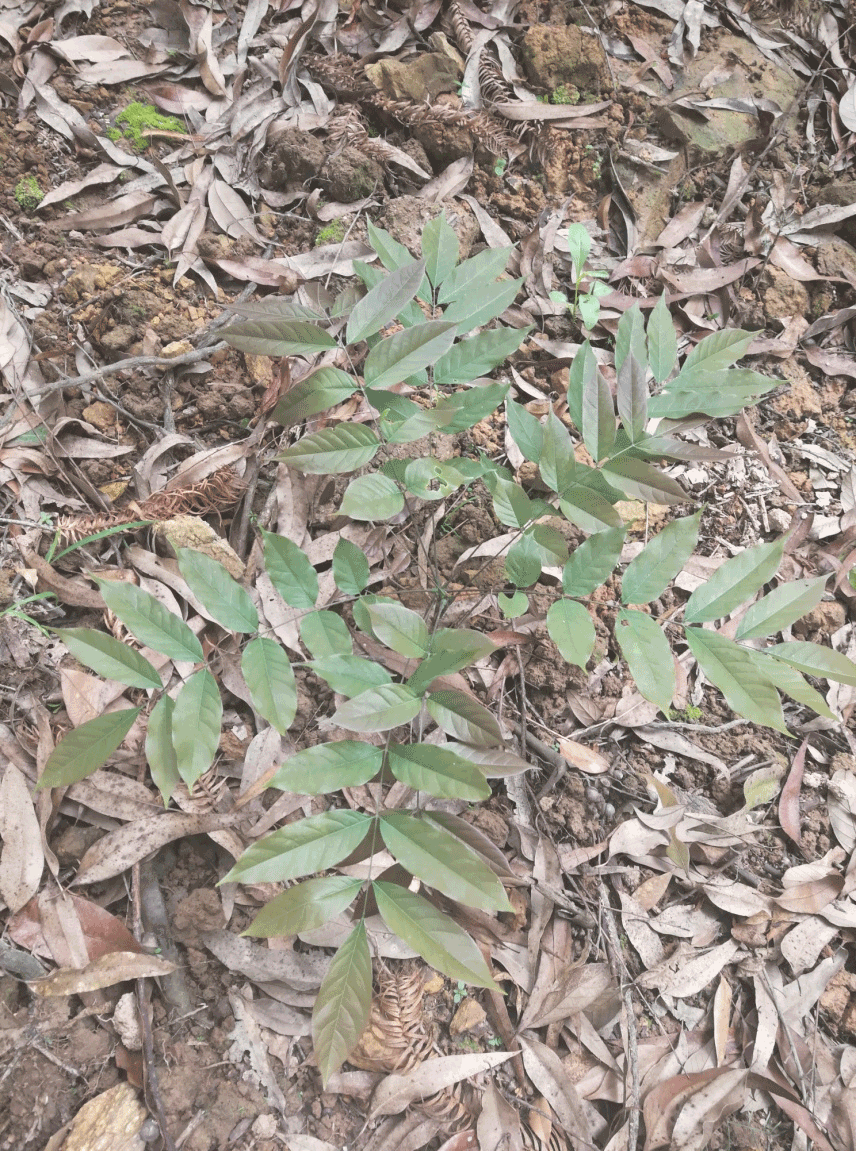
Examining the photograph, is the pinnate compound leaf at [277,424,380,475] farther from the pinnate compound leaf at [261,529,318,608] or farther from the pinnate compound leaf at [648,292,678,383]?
the pinnate compound leaf at [648,292,678,383]

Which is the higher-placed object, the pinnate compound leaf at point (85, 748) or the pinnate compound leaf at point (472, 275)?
the pinnate compound leaf at point (472, 275)

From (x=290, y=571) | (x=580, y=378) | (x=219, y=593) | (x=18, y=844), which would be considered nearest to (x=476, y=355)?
(x=580, y=378)

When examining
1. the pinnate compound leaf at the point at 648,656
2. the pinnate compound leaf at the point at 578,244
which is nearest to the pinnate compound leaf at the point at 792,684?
the pinnate compound leaf at the point at 648,656

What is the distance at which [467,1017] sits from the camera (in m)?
1.30

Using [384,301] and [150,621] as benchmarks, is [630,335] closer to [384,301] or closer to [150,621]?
[384,301]

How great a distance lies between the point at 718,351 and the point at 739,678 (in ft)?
2.13

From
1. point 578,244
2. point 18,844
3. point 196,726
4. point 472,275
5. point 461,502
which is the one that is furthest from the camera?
point 578,244

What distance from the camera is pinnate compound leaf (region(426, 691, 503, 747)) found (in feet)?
3.34

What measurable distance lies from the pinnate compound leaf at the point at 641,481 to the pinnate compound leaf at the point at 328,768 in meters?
0.58

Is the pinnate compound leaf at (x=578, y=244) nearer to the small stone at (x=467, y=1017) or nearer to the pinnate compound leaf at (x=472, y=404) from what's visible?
the pinnate compound leaf at (x=472, y=404)

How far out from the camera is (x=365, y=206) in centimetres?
185

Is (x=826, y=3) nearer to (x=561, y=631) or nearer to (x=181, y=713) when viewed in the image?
(x=561, y=631)

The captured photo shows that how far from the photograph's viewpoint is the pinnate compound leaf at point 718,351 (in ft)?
4.23

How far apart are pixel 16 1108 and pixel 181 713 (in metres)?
0.71
